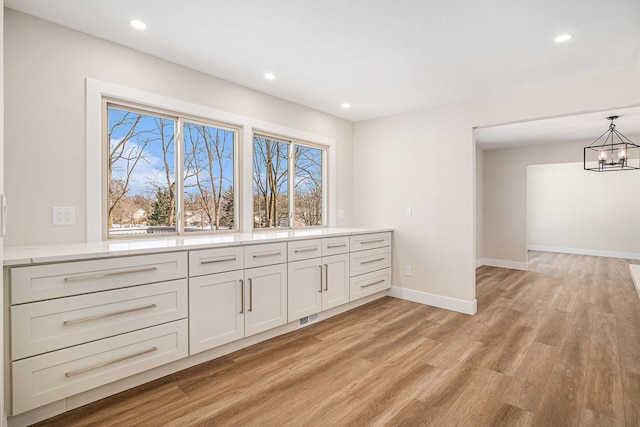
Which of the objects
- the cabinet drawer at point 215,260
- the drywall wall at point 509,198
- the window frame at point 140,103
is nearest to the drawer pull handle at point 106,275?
the window frame at point 140,103

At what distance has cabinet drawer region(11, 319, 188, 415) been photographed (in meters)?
1.61

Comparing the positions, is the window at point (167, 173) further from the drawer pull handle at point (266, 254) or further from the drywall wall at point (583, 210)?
the drywall wall at point (583, 210)

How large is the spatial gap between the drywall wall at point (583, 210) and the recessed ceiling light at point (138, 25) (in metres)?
8.56

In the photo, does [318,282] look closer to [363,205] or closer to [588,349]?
[363,205]

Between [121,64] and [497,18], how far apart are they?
8.75 ft

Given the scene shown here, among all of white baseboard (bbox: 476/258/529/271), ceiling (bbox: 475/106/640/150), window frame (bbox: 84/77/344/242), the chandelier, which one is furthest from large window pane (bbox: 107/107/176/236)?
white baseboard (bbox: 476/258/529/271)

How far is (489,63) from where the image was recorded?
266cm

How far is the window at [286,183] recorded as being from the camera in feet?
11.6

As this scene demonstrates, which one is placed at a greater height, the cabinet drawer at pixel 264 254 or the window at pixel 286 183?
the window at pixel 286 183

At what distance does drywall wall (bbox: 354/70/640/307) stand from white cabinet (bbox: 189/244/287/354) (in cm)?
193

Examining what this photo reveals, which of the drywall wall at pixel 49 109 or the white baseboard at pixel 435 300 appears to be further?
the white baseboard at pixel 435 300

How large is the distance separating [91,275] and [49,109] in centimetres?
120

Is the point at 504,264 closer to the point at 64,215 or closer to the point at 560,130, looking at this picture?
the point at 560,130

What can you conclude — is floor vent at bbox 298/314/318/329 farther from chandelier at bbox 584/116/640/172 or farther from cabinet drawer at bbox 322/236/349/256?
chandelier at bbox 584/116/640/172
